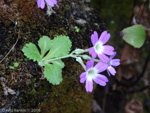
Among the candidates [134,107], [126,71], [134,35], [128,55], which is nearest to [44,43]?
[134,35]

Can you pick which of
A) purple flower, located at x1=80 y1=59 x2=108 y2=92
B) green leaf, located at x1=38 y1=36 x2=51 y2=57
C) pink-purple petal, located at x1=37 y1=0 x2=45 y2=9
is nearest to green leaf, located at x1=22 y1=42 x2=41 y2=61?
green leaf, located at x1=38 y1=36 x2=51 y2=57

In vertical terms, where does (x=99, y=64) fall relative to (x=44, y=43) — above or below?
below

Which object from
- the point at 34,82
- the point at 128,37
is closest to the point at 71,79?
the point at 34,82

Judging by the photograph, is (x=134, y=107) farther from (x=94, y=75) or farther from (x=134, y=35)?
(x=94, y=75)

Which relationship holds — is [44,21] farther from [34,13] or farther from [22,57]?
[22,57]

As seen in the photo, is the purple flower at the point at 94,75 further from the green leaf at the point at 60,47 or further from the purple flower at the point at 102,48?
the green leaf at the point at 60,47
